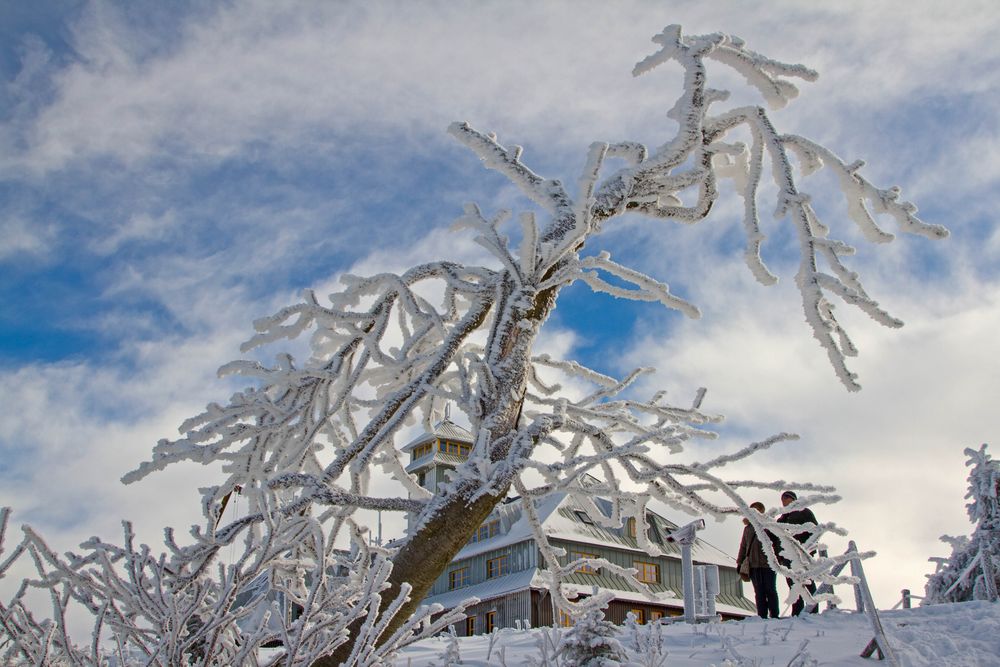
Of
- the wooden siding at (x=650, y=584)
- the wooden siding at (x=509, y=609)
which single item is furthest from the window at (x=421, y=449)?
the wooden siding at (x=650, y=584)

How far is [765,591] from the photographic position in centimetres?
959

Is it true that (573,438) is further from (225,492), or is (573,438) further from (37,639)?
(37,639)

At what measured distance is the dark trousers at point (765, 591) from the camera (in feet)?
31.3

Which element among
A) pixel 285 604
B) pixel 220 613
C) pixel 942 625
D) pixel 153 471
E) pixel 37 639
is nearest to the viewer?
pixel 220 613

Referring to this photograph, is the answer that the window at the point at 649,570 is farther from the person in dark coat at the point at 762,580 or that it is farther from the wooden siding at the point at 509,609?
the person in dark coat at the point at 762,580

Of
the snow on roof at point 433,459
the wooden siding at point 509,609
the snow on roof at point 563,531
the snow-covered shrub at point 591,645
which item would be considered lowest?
the snow-covered shrub at point 591,645

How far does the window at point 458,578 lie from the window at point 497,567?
1.17 meters

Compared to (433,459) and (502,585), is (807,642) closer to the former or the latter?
(502,585)

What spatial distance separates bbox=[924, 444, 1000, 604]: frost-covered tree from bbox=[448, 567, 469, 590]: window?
565 inches

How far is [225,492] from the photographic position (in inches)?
176

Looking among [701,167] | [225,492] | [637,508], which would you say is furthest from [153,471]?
[701,167]

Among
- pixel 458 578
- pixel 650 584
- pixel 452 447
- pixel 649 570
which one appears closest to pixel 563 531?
pixel 650 584

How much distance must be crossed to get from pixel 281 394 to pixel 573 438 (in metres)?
1.71

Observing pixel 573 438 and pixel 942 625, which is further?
pixel 942 625
